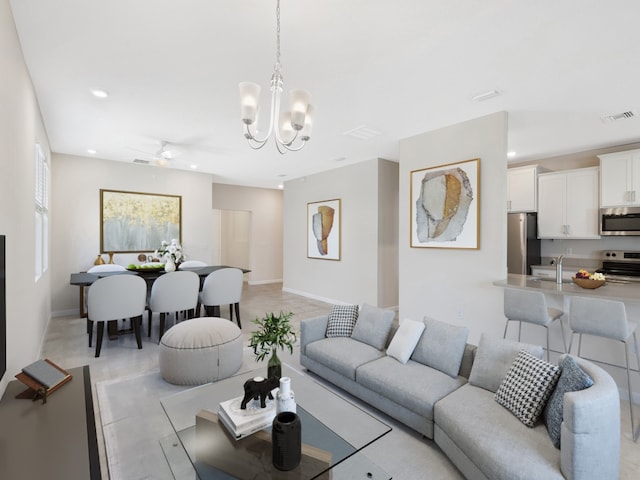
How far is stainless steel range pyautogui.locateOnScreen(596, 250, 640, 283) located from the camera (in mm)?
4574

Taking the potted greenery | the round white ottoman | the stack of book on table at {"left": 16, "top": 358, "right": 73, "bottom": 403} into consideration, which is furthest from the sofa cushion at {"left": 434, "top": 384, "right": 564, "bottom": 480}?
the stack of book on table at {"left": 16, "top": 358, "right": 73, "bottom": 403}

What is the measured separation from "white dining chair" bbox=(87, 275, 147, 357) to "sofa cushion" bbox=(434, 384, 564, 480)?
3.57 m

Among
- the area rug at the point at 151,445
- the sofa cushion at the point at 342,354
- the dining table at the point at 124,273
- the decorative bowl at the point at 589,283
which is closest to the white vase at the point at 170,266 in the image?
the dining table at the point at 124,273

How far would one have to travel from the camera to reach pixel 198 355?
298cm

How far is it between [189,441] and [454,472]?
1.57 metres

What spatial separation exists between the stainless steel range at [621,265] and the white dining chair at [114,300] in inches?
250

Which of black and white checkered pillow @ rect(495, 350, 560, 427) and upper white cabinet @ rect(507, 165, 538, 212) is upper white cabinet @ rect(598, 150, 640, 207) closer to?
upper white cabinet @ rect(507, 165, 538, 212)

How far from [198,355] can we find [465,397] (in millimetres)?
2292

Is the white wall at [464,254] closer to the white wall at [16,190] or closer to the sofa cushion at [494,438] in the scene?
the sofa cushion at [494,438]

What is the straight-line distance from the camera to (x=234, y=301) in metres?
4.83

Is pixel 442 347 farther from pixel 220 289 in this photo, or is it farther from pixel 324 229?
pixel 324 229

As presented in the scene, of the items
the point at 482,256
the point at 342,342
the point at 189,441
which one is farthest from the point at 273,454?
the point at 482,256

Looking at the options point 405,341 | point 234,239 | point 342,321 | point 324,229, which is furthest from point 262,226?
point 405,341

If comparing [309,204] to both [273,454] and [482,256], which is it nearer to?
[482,256]
